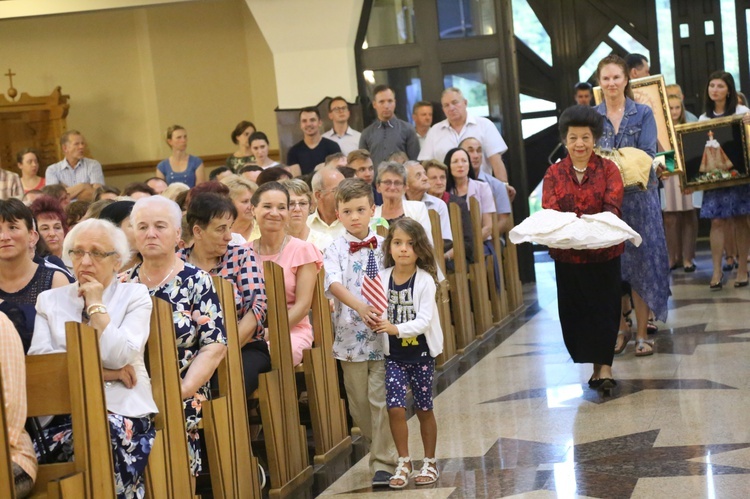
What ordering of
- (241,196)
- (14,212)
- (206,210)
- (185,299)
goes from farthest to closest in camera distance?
(241,196), (206,210), (14,212), (185,299)

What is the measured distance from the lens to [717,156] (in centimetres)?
868

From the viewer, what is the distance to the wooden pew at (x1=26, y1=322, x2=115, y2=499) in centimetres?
297

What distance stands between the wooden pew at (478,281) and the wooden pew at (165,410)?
4.38m

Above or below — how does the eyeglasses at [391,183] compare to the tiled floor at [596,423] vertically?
above

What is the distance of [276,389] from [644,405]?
5.89ft

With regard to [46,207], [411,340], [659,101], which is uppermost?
[659,101]

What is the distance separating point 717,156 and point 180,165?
4485mm

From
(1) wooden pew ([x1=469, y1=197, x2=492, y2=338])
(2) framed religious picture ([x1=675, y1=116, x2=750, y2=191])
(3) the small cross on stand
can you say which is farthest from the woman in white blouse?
(3) the small cross on stand

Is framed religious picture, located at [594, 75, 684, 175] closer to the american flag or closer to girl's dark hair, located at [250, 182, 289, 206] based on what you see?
girl's dark hair, located at [250, 182, 289, 206]

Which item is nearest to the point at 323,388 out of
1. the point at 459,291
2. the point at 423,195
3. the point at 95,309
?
the point at 95,309

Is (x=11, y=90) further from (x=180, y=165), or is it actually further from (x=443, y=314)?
(x=443, y=314)

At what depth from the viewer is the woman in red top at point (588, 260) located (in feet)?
18.4

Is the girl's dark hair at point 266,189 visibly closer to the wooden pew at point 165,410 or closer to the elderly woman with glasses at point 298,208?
the elderly woman with glasses at point 298,208

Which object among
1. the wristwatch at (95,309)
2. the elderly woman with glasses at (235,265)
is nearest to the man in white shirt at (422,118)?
the elderly woman with glasses at (235,265)
